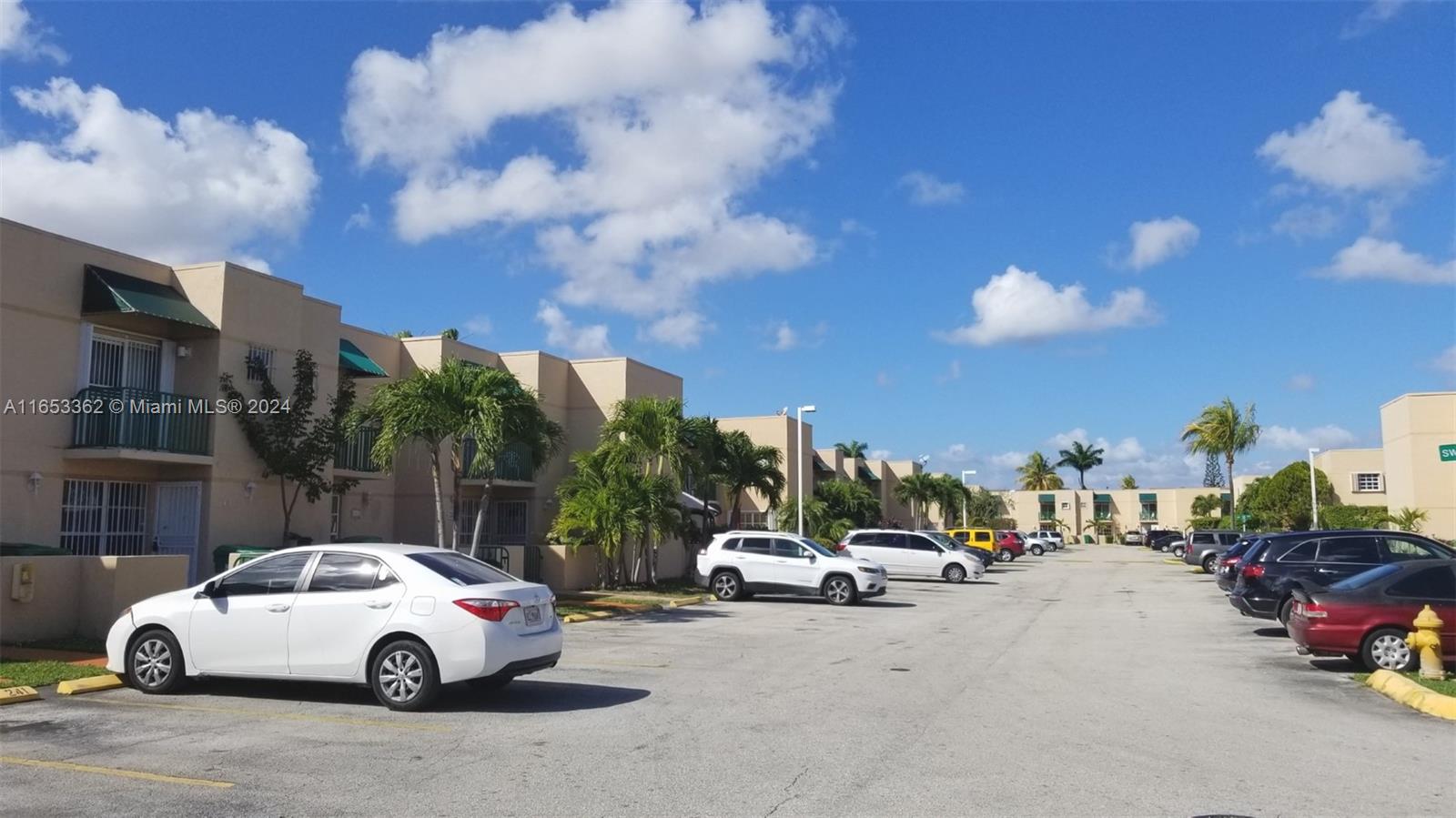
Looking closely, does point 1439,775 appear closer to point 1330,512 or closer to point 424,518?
point 424,518

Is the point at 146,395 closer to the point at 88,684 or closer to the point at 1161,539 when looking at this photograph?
the point at 88,684

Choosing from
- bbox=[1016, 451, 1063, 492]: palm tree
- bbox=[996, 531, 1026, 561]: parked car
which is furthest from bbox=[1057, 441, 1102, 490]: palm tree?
bbox=[996, 531, 1026, 561]: parked car

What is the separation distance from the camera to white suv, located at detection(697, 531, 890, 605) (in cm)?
2556

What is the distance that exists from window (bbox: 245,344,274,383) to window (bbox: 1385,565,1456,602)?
63.1ft

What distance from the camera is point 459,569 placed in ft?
34.8

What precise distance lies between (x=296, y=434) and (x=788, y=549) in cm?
1154

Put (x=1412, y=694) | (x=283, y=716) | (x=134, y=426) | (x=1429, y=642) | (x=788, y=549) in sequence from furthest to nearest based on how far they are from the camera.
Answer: (x=788, y=549), (x=134, y=426), (x=1429, y=642), (x=1412, y=694), (x=283, y=716)

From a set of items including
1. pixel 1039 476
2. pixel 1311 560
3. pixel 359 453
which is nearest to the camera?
pixel 1311 560

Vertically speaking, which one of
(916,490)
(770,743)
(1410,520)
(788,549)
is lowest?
(770,743)

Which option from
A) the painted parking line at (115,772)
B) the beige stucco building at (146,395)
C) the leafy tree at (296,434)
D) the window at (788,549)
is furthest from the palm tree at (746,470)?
the painted parking line at (115,772)

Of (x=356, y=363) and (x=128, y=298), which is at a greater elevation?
(x=128, y=298)

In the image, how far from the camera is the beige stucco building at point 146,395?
57.0 feet

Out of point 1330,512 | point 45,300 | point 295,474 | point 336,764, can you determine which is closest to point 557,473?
point 295,474

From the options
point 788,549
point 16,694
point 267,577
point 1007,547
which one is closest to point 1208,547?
point 1007,547
